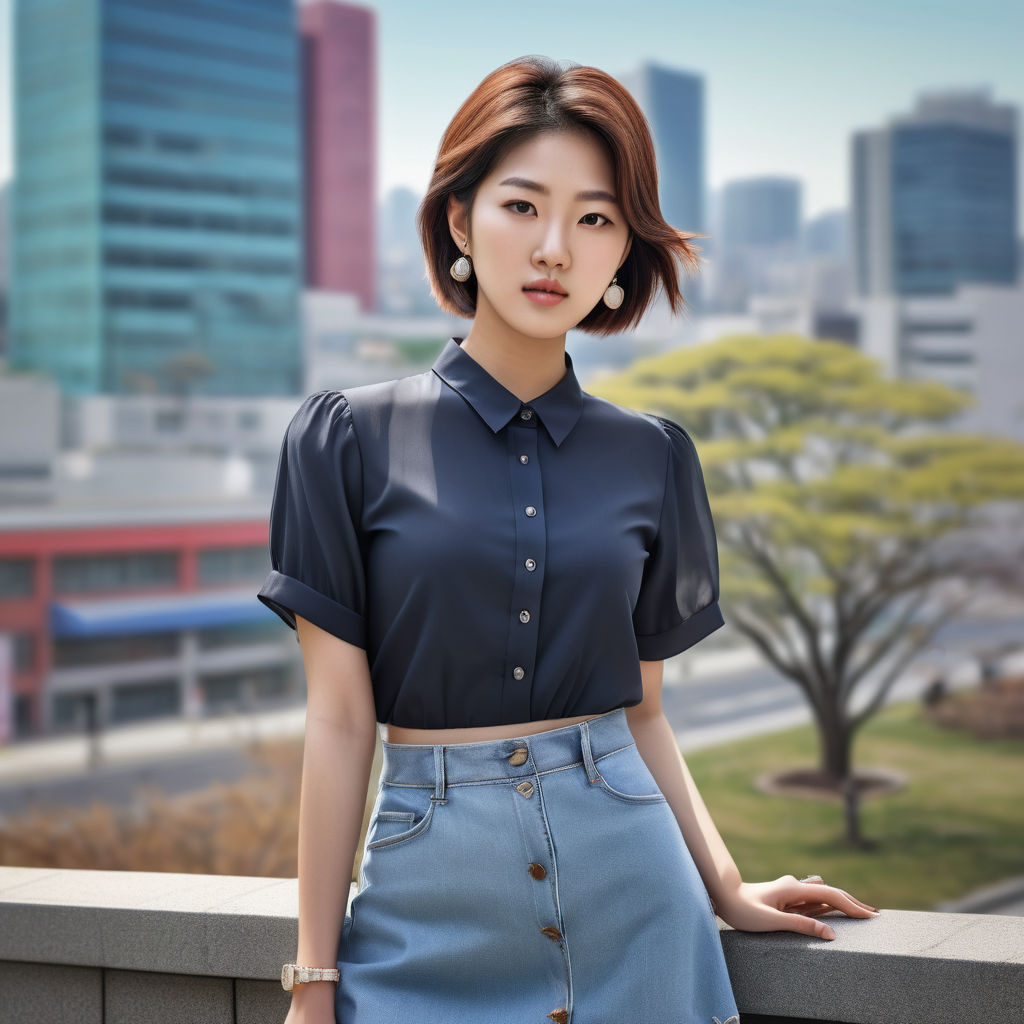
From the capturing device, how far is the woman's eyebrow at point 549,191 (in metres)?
1.23

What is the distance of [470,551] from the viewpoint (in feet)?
3.85

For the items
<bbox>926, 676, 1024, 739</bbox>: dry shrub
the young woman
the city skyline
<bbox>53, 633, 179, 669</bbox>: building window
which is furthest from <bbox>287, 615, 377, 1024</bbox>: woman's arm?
<bbox>53, 633, 179, 669</bbox>: building window

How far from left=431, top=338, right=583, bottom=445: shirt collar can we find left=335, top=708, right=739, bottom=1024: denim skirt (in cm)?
33

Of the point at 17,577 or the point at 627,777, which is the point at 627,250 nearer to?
the point at 627,777

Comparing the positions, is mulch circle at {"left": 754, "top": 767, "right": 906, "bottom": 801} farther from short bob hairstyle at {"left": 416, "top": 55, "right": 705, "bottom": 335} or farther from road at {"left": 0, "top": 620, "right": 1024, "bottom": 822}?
short bob hairstyle at {"left": 416, "top": 55, "right": 705, "bottom": 335}

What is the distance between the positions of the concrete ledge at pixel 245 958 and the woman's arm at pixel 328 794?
11.0 inches

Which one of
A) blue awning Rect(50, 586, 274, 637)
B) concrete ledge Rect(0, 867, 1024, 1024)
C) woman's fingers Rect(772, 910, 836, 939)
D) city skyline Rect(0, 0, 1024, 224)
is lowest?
blue awning Rect(50, 586, 274, 637)

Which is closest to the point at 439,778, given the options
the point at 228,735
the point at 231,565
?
the point at 228,735

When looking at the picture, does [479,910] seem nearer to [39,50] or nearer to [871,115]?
[871,115]

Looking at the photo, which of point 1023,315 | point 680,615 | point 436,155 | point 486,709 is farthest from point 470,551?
point 1023,315

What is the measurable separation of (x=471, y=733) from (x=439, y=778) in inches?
2.1

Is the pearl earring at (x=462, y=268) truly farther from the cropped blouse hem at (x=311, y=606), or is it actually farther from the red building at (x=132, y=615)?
the red building at (x=132, y=615)

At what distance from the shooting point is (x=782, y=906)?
136cm

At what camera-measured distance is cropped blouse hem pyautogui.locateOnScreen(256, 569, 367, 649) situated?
1.16 m
